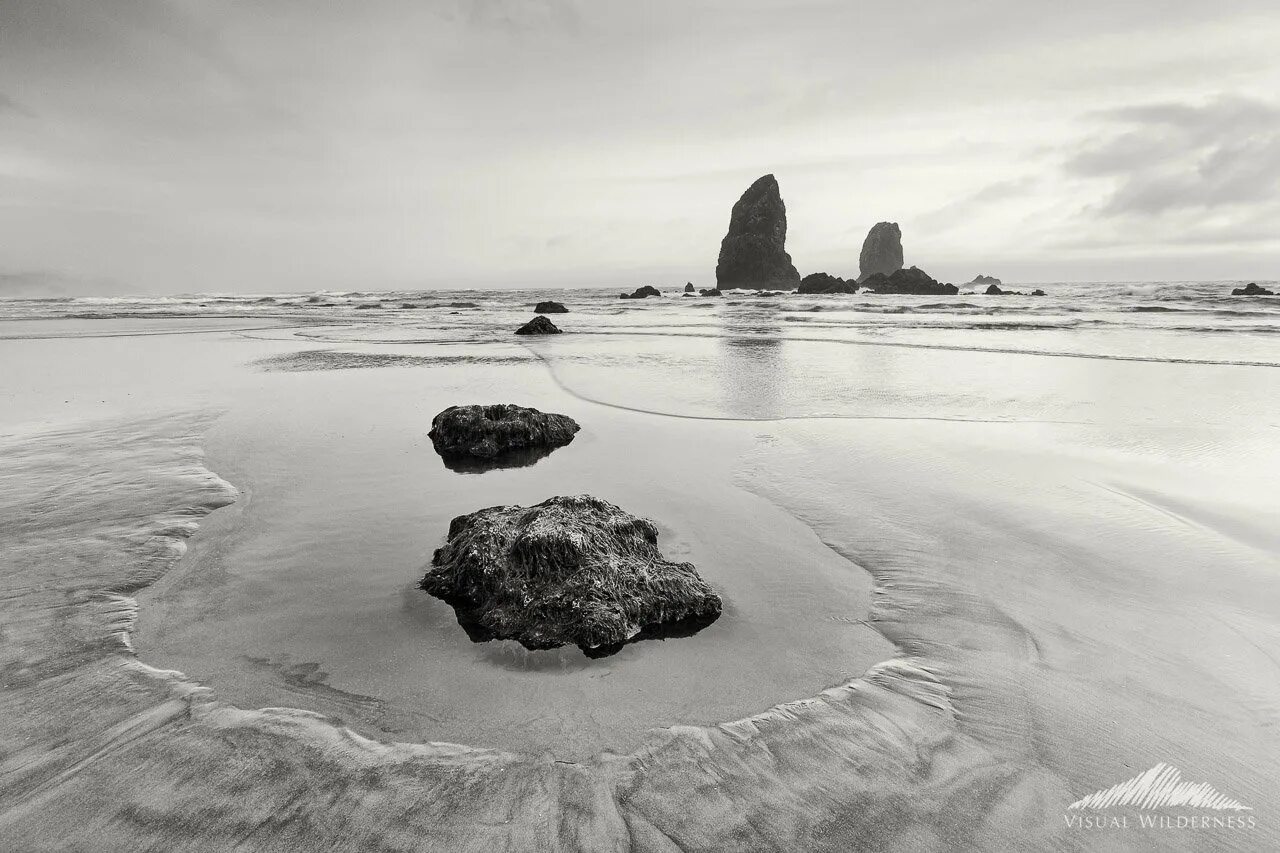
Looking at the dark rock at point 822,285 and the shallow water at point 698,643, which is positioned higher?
the dark rock at point 822,285

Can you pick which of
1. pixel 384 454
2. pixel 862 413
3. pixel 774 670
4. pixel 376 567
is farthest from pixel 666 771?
pixel 862 413

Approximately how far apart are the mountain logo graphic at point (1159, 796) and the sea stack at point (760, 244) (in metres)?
91.1

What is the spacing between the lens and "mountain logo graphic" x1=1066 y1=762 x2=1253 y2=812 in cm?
198

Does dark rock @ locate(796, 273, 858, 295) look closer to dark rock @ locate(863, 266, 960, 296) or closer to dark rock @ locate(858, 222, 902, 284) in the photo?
dark rock @ locate(863, 266, 960, 296)

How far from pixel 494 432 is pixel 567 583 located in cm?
343

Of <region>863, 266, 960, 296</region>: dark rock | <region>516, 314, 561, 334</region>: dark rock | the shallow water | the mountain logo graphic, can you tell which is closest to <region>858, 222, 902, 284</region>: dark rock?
<region>863, 266, 960, 296</region>: dark rock

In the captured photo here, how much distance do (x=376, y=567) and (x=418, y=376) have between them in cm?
816

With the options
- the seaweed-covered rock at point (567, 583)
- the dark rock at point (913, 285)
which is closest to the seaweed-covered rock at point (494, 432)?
the seaweed-covered rock at point (567, 583)

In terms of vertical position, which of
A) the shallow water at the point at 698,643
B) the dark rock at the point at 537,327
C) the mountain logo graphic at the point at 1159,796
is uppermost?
the dark rock at the point at 537,327

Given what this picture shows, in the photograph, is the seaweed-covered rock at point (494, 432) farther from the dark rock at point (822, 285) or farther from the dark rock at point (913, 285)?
the dark rock at point (822, 285)

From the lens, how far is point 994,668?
2.67 m

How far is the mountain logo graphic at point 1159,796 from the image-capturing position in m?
1.98

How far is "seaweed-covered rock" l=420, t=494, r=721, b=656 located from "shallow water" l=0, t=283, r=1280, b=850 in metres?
0.14

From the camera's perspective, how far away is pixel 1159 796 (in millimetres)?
2010
